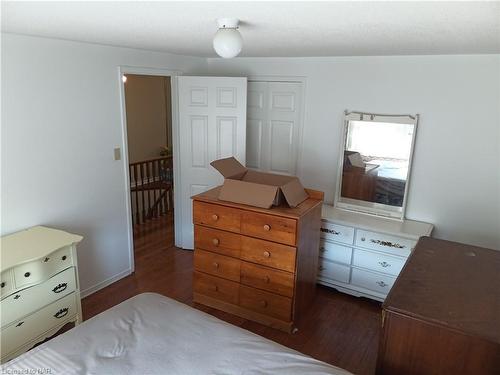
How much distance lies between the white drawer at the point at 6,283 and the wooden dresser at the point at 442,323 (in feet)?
6.63

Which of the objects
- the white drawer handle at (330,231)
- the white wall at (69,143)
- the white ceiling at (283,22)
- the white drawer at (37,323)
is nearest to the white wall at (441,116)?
the white ceiling at (283,22)

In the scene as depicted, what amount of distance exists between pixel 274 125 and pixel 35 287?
2.63m

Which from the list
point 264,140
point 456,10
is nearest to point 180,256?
point 264,140

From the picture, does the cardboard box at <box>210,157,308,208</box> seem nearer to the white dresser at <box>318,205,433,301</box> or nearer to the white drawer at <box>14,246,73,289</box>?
the white dresser at <box>318,205,433,301</box>

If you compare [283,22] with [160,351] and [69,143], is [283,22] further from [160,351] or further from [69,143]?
[69,143]

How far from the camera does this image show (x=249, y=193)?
2.75 meters

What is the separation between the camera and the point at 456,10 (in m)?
1.38

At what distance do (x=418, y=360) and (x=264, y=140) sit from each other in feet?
9.30

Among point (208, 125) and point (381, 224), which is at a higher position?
point (208, 125)

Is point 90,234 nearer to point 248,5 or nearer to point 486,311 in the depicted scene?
point 248,5

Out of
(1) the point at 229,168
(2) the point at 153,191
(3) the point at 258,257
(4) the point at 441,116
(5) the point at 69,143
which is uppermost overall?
(4) the point at 441,116

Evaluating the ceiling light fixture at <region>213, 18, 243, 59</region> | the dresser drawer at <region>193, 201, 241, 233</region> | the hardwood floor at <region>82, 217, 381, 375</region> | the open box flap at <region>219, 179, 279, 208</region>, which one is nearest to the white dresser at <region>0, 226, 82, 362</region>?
the hardwood floor at <region>82, 217, 381, 375</region>

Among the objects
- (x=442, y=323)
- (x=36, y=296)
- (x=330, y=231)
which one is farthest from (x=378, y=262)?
(x=36, y=296)

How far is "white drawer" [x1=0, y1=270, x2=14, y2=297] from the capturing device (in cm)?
210
